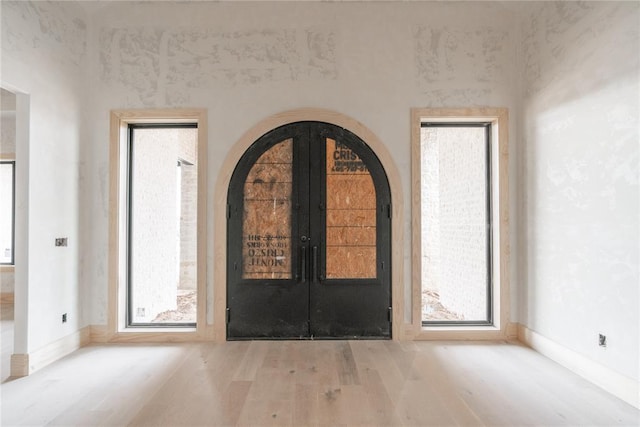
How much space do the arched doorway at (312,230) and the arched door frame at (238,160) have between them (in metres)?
0.05

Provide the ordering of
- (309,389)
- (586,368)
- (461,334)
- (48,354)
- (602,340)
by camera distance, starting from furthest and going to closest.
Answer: (461,334)
(48,354)
(586,368)
(602,340)
(309,389)

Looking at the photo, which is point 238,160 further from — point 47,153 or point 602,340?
point 602,340

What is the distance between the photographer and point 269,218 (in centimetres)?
381

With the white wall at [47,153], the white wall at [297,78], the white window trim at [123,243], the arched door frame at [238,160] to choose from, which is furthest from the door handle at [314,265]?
the white wall at [47,153]

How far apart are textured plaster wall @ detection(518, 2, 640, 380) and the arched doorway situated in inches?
55.0

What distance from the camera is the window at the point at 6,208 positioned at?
20.5ft

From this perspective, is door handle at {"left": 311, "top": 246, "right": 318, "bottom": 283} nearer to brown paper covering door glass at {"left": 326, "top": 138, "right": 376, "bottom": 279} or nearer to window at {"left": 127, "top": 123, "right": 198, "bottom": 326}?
brown paper covering door glass at {"left": 326, "top": 138, "right": 376, "bottom": 279}

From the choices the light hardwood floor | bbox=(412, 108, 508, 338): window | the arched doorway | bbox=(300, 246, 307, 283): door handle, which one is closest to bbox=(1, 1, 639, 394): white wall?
bbox=(412, 108, 508, 338): window

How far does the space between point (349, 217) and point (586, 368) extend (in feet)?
7.43

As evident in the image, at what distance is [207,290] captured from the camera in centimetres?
374

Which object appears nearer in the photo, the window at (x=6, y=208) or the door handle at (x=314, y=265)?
the door handle at (x=314, y=265)

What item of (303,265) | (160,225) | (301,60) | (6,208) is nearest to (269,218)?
(303,265)

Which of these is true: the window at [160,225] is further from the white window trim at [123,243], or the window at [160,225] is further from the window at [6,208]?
the window at [6,208]

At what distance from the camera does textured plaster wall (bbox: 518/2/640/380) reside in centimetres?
256
